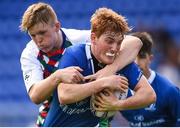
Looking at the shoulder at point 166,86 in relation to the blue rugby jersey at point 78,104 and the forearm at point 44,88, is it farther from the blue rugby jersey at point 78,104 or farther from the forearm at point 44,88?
the forearm at point 44,88

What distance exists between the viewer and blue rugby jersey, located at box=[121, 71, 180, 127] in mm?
5883

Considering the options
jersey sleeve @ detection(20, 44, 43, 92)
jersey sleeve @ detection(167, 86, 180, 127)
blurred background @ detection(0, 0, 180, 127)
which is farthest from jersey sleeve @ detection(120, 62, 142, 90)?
blurred background @ detection(0, 0, 180, 127)

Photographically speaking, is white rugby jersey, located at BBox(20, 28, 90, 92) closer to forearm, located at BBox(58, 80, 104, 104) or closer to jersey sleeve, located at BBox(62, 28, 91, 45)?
jersey sleeve, located at BBox(62, 28, 91, 45)

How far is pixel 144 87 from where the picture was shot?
477 centimetres

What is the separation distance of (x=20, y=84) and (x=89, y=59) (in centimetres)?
688

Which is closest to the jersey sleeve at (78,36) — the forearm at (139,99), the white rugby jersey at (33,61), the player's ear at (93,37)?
the white rugby jersey at (33,61)

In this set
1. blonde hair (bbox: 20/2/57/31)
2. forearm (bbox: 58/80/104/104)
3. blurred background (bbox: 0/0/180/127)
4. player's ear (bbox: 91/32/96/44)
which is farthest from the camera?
blurred background (bbox: 0/0/180/127)

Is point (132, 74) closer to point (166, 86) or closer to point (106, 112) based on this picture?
point (106, 112)

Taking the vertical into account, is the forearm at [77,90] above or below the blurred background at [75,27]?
above

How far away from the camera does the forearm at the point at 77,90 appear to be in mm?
4594

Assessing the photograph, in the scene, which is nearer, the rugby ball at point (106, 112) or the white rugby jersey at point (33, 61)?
the rugby ball at point (106, 112)

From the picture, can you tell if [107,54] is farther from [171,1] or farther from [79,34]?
[171,1]

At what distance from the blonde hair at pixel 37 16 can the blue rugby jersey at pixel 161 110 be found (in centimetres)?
130

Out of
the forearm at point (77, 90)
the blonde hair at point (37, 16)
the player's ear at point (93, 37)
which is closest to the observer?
the forearm at point (77, 90)
